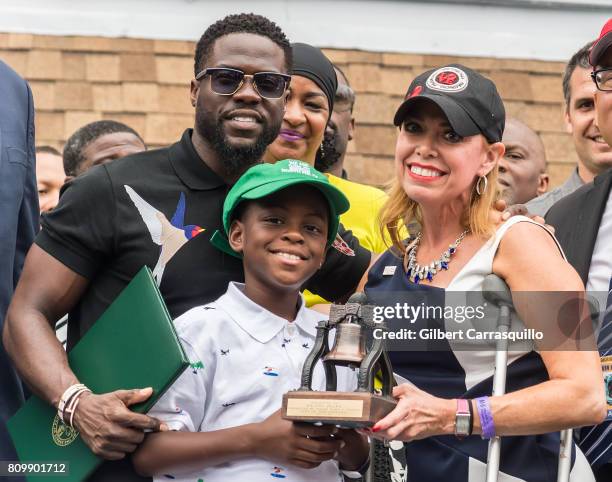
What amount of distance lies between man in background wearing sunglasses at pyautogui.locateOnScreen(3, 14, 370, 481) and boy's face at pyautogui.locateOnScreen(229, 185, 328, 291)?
0.57 feet

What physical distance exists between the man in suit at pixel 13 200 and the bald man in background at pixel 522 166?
10.1 ft

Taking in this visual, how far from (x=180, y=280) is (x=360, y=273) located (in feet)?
2.68

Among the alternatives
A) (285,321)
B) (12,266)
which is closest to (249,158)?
(285,321)

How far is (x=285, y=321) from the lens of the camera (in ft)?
14.4

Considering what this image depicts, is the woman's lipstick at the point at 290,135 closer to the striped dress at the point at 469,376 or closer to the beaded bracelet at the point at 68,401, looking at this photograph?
the striped dress at the point at 469,376

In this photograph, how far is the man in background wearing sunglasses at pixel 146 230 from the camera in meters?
4.23

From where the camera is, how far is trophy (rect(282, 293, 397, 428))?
12.3 feet

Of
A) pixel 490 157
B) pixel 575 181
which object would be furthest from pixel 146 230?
pixel 575 181

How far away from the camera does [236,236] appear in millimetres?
4449

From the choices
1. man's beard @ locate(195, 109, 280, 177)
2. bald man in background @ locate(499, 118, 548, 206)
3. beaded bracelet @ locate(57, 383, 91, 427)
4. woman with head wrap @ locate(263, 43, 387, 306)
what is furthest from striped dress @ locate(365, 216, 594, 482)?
bald man in background @ locate(499, 118, 548, 206)

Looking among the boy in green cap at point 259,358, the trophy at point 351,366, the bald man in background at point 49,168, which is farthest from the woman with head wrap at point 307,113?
the bald man in background at point 49,168

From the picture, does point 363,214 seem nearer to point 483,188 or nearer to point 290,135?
point 290,135

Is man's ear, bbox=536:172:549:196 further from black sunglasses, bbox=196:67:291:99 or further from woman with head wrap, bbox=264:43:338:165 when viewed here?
black sunglasses, bbox=196:67:291:99

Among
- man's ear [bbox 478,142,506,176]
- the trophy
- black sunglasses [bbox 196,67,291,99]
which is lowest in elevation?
the trophy
